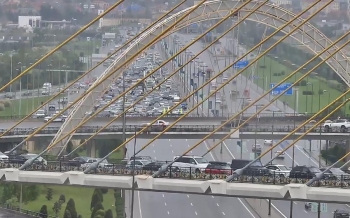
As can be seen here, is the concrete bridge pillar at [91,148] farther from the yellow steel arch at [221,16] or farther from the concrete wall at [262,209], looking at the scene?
the concrete wall at [262,209]

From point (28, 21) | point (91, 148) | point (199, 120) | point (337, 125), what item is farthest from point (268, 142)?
point (28, 21)

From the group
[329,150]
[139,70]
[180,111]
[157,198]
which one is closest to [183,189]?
[157,198]

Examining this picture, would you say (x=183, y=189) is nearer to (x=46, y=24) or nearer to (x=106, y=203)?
(x=106, y=203)

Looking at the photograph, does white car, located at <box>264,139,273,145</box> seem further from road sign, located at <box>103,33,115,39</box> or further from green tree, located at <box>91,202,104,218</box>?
road sign, located at <box>103,33,115,39</box>

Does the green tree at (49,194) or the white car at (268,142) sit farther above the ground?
the white car at (268,142)

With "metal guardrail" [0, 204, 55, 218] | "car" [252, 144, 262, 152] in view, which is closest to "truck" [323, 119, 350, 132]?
"car" [252, 144, 262, 152]

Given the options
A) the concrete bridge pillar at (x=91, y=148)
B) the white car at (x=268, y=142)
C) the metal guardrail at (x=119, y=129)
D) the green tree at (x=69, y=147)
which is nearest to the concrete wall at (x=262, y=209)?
the green tree at (x=69, y=147)

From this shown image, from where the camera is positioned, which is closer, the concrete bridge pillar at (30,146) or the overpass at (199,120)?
the concrete bridge pillar at (30,146)
